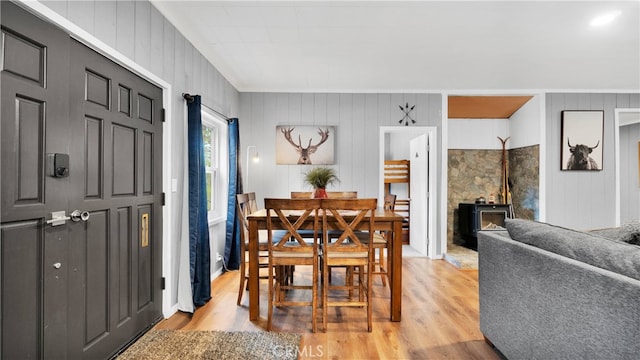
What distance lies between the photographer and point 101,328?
1787mm

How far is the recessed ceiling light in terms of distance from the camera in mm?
2468

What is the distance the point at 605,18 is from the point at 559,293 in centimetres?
254

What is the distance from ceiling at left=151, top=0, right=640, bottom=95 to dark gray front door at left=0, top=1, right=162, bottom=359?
106cm

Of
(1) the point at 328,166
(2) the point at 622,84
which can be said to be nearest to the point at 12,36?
(1) the point at 328,166

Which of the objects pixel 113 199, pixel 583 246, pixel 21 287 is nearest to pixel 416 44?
pixel 583 246

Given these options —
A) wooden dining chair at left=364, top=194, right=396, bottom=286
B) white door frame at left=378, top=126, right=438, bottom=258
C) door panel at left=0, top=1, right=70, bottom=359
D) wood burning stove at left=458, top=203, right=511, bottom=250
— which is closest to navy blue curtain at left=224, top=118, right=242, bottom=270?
wooden dining chair at left=364, top=194, right=396, bottom=286

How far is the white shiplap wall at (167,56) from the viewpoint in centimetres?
171

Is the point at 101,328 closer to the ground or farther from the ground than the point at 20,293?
closer to the ground

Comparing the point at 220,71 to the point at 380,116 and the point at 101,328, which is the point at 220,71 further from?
the point at 101,328

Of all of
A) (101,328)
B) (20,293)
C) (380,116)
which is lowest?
(101,328)

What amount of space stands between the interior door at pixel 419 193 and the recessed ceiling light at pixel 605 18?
2.20m

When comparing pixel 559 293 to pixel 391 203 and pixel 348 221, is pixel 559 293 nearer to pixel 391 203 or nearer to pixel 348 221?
pixel 348 221

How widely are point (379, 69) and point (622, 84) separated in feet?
11.4

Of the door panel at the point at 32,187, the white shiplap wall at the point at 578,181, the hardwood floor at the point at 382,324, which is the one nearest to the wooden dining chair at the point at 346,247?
the hardwood floor at the point at 382,324
